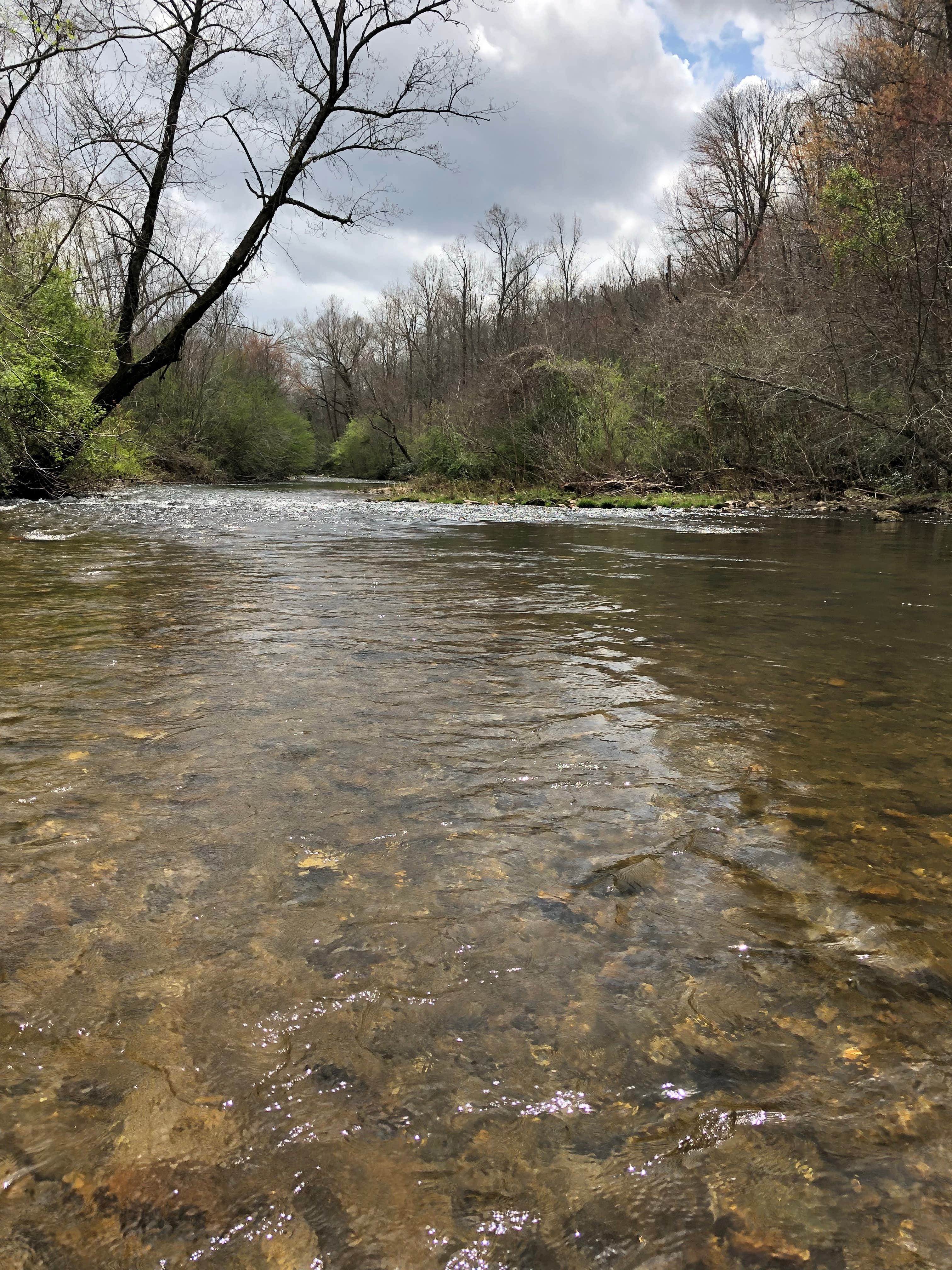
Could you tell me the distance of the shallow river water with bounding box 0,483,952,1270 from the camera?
3.36 feet

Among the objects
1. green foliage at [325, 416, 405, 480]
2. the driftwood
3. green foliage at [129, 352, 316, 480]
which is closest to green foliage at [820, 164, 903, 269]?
the driftwood

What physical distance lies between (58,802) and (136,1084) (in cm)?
117

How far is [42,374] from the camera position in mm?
12820

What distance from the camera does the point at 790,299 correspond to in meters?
19.5

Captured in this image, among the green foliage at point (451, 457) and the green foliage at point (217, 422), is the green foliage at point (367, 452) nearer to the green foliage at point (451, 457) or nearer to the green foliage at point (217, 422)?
the green foliage at point (217, 422)

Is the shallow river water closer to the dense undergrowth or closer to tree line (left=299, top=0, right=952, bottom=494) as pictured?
the dense undergrowth

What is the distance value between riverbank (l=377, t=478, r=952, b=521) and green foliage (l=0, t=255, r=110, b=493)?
824 cm

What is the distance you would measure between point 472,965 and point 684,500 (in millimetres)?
18376

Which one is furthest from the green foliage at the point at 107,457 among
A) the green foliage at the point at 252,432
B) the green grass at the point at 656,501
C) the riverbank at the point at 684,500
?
the green foliage at the point at 252,432

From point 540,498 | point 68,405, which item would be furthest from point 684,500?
point 68,405

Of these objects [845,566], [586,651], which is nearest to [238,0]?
[845,566]

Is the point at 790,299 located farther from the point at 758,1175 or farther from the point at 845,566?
the point at 758,1175

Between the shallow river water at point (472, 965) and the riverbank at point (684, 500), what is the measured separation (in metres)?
13.2

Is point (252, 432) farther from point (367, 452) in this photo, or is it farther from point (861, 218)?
point (861, 218)
